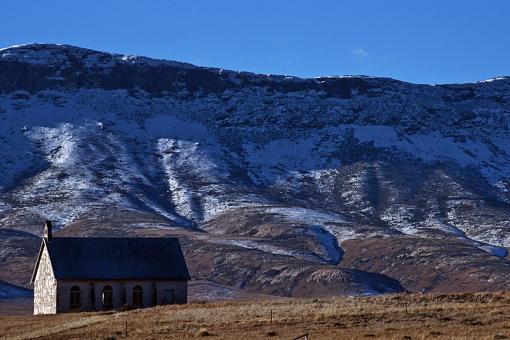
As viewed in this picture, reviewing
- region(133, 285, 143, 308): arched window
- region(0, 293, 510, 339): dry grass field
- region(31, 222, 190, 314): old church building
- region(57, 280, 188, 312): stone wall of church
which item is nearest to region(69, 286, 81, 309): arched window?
region(31, 222, 190, 314): old church building

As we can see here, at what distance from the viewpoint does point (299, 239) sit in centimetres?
19112

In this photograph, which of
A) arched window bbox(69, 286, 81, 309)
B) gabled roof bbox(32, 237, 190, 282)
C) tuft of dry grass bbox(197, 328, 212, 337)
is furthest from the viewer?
gabled roof bbox(32, 237, 190, 282)

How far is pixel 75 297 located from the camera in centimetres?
8412

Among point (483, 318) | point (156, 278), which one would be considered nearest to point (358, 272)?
point (156, 278)

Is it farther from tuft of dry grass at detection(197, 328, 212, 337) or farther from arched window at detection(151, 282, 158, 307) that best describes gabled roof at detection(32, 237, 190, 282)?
tuft of dry grass at detection(197, 328, 212, 337)

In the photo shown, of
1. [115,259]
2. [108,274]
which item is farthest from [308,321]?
[115,259]

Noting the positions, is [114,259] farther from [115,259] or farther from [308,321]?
[308,321]

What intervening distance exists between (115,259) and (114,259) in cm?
7

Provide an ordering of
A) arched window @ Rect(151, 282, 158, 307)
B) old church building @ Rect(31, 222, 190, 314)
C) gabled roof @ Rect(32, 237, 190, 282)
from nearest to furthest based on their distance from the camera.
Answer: old church building @ Rect(31, 222, 190, 314) → gabled roof @ Rect(32, 237, 190, 282) → arched window @ Rect(151, 282, 158, 307)

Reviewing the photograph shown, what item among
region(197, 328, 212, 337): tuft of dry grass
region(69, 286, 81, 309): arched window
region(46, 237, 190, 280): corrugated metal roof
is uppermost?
region(46, 237, 190, 280): corrugated metal roof

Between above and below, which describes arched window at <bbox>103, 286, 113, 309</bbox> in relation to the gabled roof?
below

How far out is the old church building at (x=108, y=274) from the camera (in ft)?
275

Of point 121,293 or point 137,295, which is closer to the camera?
point 121,293

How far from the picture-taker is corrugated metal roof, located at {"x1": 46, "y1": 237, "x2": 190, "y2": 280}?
84.5 metres
